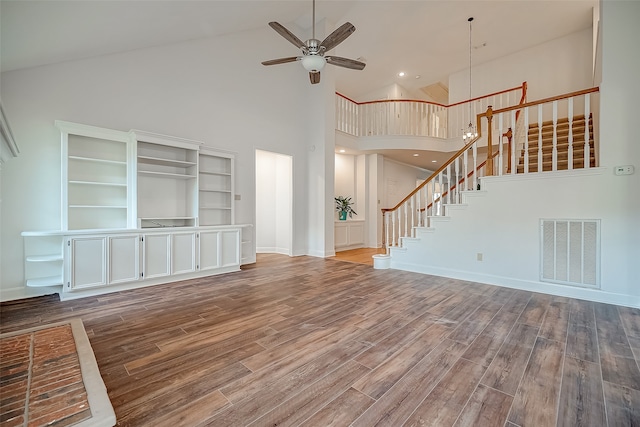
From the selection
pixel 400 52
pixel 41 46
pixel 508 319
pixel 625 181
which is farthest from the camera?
pixel 400 52

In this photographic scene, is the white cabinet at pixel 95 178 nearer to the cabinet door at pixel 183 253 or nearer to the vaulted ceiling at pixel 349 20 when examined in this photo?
the cabinet door at pixel 183 253

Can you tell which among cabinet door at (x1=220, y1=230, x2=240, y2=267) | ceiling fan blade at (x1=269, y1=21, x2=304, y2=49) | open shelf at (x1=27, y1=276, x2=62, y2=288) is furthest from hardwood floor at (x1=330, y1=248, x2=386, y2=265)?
open shelf at (x1=27, y1=276, x2=62, y2=288)

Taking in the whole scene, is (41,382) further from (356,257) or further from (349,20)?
(349,20)

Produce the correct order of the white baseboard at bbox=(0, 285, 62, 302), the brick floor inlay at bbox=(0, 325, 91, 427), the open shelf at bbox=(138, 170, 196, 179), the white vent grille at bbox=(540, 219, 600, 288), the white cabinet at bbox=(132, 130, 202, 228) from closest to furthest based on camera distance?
the brick floor inlay at bbox=(0, 325, 91, 427) → the white baseboard at bbox=(0, 285, 62, 302) → the white vent grille at bbox=(540, 219, 600, 288) → the open shelf at bbox=(138, 170, 196, 179) → the white cabinet at bbox=(132, 130, 202, 228)

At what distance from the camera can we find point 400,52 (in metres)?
7.48

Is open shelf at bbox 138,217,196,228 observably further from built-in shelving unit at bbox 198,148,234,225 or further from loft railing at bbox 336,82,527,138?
loft railing at bbox 336,82,527,138

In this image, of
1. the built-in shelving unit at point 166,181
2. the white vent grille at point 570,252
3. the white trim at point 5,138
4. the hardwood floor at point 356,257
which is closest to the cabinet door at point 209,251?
the built-in shelving unit at point 166,181

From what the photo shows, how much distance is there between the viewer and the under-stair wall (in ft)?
10.9

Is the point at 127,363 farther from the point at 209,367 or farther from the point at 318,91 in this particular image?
the point at 318,91

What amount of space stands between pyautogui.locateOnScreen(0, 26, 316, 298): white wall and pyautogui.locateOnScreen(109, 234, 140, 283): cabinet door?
771 millimetres

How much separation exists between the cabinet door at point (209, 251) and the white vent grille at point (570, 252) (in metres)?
4.84

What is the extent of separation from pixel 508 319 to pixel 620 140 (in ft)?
8.40

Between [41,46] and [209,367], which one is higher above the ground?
[41,46]

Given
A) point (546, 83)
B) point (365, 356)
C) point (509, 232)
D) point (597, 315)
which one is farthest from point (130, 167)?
point (546, 83)
